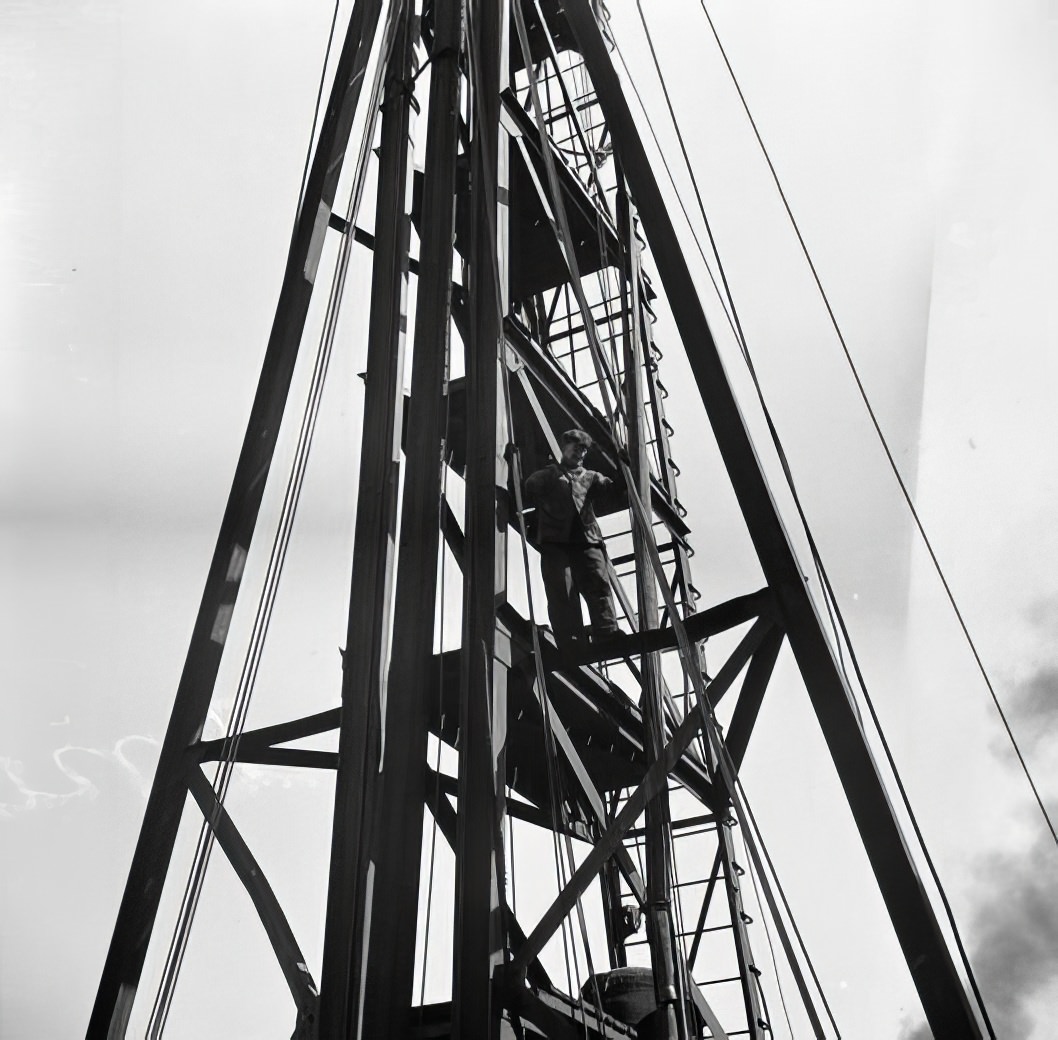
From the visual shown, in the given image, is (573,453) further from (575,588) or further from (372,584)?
(372,584)

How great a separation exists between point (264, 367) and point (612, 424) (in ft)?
8.56

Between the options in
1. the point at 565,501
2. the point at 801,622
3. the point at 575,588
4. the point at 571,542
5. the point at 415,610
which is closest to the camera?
the point at 801,622

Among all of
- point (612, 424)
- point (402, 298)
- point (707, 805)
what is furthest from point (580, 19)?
point (707, 805)

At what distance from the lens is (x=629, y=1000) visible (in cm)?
583

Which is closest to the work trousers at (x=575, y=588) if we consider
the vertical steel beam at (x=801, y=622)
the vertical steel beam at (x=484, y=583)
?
the vertical steel beam at (x=484, y=583)

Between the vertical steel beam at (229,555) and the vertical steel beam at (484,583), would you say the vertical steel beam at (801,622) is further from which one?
the vertical steel beam at (229,555)

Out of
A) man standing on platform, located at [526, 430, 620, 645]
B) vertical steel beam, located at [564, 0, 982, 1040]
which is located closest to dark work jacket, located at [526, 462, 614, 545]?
man standing on platform, located at [526, 430, 620, 645]

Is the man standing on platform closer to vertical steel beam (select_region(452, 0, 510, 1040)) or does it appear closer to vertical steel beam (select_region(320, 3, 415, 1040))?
vertical steel beam (select_region(452, 0, 510, 1040))

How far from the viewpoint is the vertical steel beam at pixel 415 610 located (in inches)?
188

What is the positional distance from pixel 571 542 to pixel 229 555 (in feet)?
6.97

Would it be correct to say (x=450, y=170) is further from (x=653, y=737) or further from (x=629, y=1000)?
(x=629, y=1000)

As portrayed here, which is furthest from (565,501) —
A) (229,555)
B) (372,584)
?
(229,555)

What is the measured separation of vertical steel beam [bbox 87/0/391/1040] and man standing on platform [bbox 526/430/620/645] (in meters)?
1.83

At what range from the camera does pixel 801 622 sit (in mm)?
5164
